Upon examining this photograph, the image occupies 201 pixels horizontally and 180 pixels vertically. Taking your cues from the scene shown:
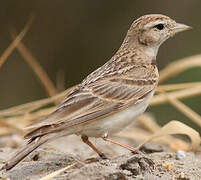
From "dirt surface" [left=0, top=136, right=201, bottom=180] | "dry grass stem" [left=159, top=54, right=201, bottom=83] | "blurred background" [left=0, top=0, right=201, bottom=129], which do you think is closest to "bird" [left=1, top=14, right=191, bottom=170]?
"dirt surface" [left=0, top=136, right=201, bottom=180]

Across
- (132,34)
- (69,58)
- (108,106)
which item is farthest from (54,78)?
(108,106)

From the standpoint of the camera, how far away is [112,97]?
563 centimetres

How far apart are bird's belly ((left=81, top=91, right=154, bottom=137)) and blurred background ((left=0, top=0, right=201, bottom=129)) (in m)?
7.09

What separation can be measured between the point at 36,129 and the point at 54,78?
26.0ft

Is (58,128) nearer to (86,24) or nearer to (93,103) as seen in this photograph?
(93,103)

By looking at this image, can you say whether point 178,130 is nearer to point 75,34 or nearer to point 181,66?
point 181,66

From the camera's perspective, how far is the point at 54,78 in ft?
42.4

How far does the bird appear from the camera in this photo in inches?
200

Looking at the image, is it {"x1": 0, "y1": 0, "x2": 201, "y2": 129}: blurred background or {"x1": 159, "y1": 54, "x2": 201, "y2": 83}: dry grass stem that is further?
{"x1": 0, "y1": 0, "x2": 201, "y2": 129}: blurred background

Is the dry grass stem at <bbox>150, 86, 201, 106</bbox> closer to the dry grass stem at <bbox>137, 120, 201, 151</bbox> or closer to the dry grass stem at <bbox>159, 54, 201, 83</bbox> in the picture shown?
the dry grass stem at <bbox>159, 54, 201, 83</bbox>

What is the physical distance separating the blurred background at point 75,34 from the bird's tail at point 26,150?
24.7 ft

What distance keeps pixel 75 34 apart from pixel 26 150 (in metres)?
8.51

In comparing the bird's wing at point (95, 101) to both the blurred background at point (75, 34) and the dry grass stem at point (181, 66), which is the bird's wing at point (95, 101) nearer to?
the dry grass stem at point (181, 66)

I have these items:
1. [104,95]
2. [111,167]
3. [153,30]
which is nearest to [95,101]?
[104,95]
